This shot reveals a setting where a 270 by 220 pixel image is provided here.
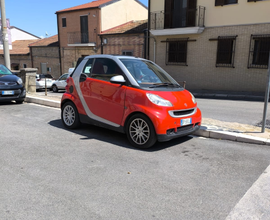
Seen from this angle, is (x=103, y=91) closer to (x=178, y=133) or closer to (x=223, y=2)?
(x=178, y=133)

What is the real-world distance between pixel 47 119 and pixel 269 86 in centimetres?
583

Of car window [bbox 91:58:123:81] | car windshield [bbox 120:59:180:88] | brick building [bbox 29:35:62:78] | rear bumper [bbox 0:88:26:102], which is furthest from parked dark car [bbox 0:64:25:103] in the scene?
brick building [bbox 29:35:62:78]

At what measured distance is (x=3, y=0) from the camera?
1189cm

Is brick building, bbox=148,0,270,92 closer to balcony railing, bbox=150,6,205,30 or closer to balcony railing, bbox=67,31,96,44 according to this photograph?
balcony railing, bbox=150,6,205,30

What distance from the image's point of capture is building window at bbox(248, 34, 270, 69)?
1340 cm

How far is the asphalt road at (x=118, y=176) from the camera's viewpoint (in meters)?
2.80

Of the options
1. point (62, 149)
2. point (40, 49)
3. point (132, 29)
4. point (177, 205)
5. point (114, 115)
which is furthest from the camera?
point (40, 49)

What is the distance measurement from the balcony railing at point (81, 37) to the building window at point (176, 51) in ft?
29.2

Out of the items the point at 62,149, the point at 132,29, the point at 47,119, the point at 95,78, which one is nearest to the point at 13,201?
the point at 62,149

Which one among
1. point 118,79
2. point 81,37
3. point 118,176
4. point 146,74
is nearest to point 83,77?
point 118,79

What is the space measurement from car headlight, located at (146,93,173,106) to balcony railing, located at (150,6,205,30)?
1236cm

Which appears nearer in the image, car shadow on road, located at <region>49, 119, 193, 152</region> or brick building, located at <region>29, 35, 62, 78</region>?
car shadow on road, located at <region>49, 119, 193, 152</region>

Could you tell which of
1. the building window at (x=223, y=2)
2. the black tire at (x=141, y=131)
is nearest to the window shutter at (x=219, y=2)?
the building window at (x=223, y=2)

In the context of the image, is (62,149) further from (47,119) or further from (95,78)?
(47,119)
